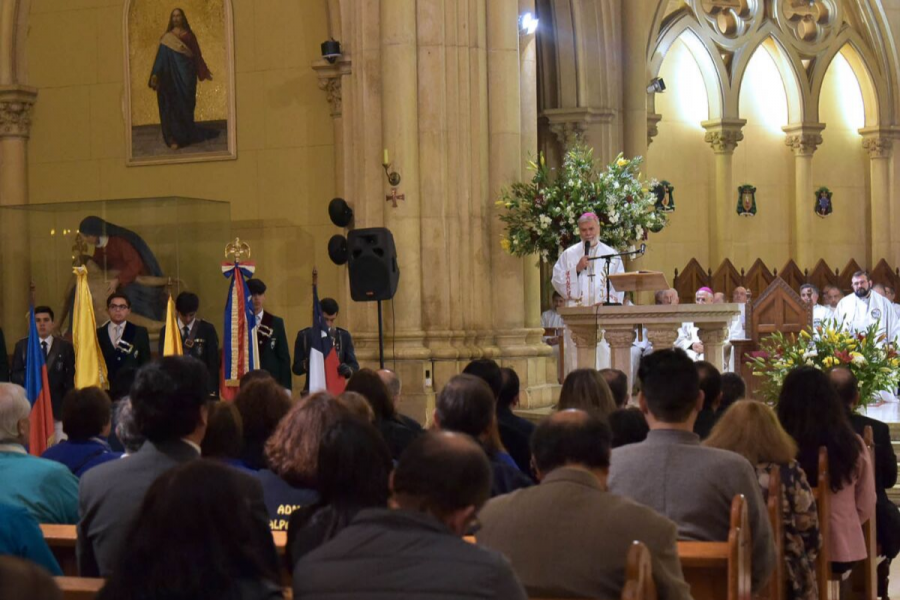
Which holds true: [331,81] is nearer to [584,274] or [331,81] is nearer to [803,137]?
[584,274]

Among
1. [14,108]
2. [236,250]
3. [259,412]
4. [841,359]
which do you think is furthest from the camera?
[14,108]

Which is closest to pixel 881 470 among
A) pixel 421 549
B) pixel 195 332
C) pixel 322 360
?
pixel 421 549

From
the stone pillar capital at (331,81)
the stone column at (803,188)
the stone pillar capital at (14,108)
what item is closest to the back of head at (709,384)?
the stone pillar capital at (331,81)

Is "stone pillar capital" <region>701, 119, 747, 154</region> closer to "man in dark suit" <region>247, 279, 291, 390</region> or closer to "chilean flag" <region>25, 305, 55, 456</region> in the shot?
"man in dark suit" <region>247, 279, 291, 390</region>

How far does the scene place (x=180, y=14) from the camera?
1396cm

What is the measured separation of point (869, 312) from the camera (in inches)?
613

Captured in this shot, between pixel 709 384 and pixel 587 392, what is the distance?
2.36 ft

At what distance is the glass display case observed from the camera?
1127 centimetres

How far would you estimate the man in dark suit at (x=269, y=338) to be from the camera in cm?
1112

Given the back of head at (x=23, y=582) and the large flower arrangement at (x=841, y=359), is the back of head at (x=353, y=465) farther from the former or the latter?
the large flower arrangement at (x=841, y=359)

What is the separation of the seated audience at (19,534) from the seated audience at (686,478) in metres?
1.74

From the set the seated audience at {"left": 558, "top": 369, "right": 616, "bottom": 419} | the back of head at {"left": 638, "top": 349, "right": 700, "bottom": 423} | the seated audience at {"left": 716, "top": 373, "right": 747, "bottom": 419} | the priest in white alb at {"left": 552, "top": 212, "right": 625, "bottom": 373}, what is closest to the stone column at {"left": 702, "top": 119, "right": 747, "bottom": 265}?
the priest in white alb at {"left": 552, "top": 212, "right": 625, "bottom": 373}

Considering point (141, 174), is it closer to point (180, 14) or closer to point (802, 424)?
point (180, 14)

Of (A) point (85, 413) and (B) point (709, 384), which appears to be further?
(B) point (709, 384)
